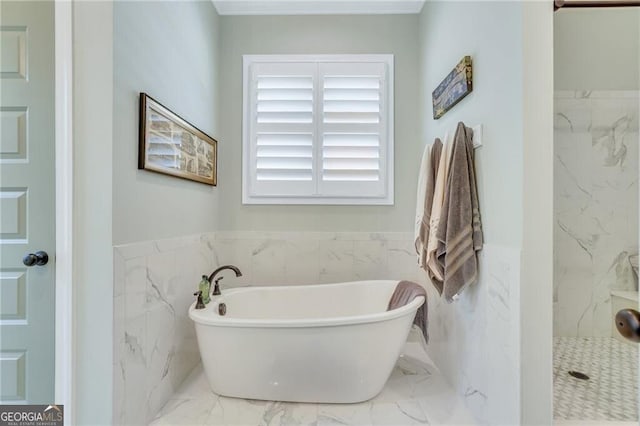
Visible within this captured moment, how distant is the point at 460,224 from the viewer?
4.73 feet

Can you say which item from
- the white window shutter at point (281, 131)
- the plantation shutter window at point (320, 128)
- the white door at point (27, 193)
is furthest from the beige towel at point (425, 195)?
the white door at point (27, 193)

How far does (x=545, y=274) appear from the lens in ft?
3.69

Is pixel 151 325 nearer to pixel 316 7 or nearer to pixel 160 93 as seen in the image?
pixel 160 93

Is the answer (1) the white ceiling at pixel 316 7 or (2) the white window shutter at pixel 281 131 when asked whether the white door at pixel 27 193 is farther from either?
(1) the white ceiling at pixel 316 7

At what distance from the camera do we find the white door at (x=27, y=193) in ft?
4.16

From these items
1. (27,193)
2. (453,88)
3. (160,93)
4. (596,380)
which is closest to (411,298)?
(596,380)

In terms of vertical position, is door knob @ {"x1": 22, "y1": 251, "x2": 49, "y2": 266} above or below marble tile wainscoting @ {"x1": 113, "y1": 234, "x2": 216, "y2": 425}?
above

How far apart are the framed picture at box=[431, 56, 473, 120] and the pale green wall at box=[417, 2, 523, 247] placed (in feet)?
0.11

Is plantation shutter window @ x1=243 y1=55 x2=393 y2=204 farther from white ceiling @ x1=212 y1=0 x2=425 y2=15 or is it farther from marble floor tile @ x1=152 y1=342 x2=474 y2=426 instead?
marble floor tile @ x1=152 y1=342 x2=474 y2=426

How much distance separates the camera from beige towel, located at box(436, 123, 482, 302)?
4.68ft

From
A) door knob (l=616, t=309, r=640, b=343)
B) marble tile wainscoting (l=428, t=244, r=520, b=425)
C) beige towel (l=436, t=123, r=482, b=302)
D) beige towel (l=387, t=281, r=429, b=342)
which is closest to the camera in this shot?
door knob (l=616, t=309, r=640, b=343)

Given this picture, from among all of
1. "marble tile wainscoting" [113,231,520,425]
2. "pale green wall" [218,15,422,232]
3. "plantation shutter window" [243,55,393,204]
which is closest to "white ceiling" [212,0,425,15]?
"pale green wall" [218,15,422,232]

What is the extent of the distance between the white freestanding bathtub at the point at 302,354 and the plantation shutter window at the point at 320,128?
1.15 m

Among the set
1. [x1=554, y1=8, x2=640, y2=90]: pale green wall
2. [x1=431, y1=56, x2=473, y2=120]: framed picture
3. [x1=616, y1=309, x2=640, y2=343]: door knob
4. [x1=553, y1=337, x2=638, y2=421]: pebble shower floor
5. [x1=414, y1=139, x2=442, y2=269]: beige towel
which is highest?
[x1=554, y1=8, x2=640, y2=90]: pale green wall
